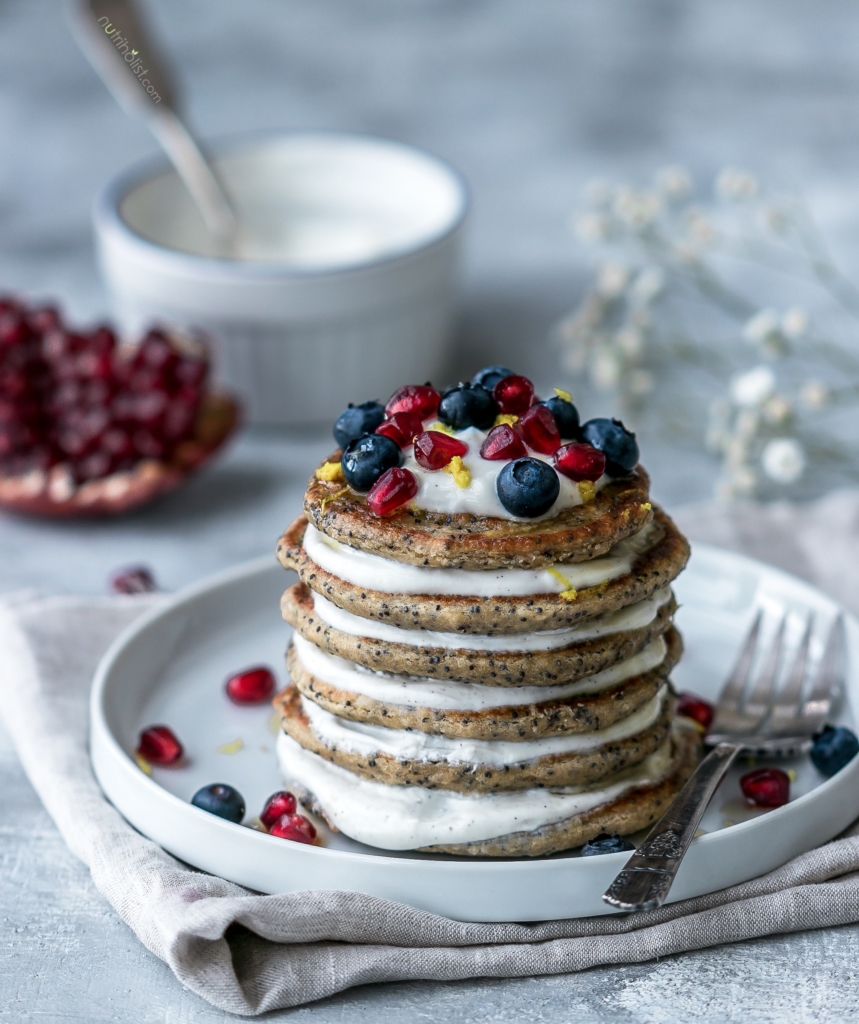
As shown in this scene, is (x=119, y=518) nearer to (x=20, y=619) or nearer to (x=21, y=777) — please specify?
(x=20, y=619)

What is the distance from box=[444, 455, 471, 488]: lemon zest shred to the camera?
2705 mm

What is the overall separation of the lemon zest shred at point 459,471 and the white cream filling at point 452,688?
16.3 inches

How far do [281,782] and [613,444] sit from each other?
1108mm

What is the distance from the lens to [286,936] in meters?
2.57

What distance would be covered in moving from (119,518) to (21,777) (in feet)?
5.21

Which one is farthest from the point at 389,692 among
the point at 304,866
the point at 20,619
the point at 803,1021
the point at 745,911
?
the point at 20,619

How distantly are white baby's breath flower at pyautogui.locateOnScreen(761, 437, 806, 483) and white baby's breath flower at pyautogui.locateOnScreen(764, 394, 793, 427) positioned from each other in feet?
0.24

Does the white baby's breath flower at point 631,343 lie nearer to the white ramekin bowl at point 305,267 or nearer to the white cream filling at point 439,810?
the white ramekin bowl at point 305,267

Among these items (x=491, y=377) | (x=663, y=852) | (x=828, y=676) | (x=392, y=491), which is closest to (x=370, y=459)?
(x=392, y=491)

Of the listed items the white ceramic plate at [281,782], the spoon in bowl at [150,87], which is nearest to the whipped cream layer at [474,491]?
the white ceramic plate at [281,782]

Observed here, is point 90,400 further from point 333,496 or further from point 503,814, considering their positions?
point 503,814

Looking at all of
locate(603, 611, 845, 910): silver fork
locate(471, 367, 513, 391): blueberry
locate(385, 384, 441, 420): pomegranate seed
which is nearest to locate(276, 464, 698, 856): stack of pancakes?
locate(603, 611, 845, 910): silver fork

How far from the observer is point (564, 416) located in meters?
2.89

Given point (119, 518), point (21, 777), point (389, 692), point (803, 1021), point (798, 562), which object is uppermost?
point (389, 692)
